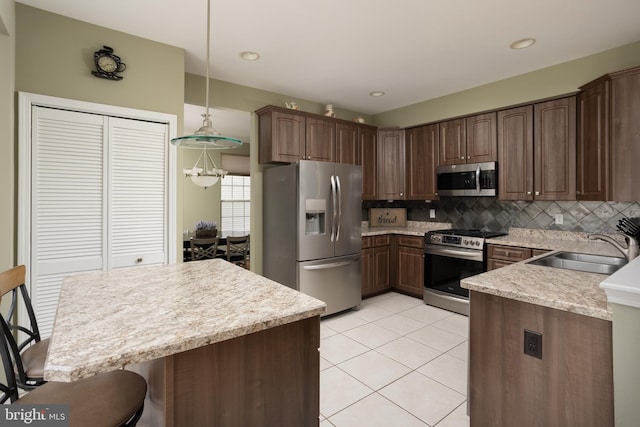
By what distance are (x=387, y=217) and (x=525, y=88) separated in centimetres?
240

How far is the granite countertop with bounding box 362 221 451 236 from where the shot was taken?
14.0 ft

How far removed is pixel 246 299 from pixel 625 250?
2.25 metres

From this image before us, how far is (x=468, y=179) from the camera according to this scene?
153 inches

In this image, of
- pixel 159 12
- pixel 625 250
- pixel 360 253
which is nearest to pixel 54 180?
pixel 159 12

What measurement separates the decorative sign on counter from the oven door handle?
966 millimetres

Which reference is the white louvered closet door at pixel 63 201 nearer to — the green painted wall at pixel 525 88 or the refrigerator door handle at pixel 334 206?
the refrigerator door handle at pixel 334 206

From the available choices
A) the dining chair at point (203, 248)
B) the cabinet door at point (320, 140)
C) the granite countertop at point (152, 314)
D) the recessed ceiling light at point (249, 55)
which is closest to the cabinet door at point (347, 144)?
the cabinet door at point (320, 140)

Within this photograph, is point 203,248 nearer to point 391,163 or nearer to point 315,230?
point 315,230

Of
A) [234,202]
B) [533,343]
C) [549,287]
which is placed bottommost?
[533,343]

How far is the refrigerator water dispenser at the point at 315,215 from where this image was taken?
3.43 metres

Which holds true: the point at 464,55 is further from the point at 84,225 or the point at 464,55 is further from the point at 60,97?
the point at 84,225

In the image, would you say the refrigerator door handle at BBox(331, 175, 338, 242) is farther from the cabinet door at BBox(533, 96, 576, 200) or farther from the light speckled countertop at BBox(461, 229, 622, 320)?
the cabinet door at BBox(533, 96, 576, 200)

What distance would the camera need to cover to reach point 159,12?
2.30 meters

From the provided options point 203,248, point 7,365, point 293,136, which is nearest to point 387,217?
point 293,136
